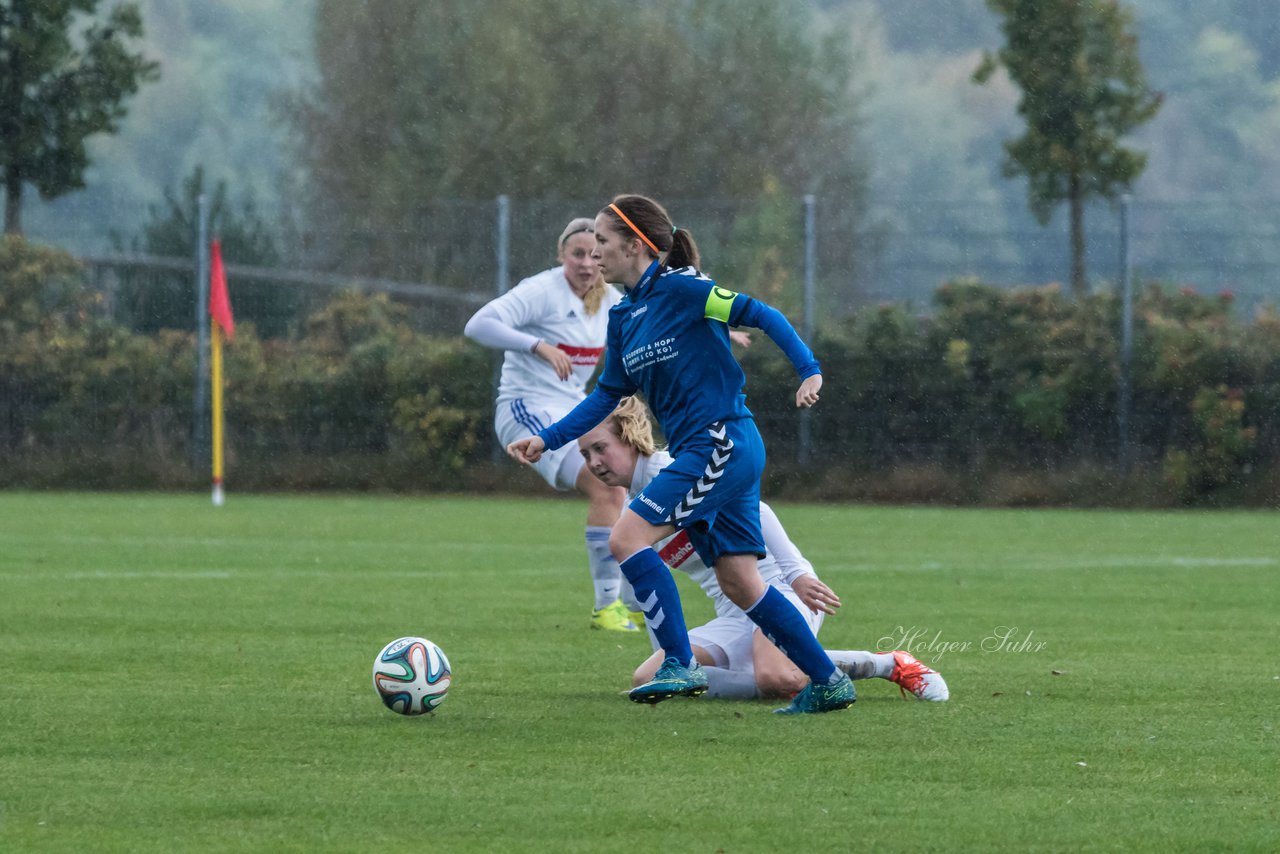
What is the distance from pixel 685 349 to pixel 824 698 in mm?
1153

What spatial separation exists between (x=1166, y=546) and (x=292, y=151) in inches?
1991

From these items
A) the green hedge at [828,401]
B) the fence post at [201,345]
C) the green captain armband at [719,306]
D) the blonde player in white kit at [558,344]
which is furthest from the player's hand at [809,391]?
the fence post at [201,345]

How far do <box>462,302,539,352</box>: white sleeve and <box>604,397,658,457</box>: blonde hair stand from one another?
2.42 metres

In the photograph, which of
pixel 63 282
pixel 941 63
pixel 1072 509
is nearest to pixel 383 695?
pixel 1072 509

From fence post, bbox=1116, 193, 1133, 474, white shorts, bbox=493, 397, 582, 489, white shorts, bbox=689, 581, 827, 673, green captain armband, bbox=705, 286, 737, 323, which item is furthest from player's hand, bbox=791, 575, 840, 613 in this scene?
fence post, bbox=1116, 193, 1133, 474

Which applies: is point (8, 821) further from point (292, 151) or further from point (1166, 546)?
point (292, 151)

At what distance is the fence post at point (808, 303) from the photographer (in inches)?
803

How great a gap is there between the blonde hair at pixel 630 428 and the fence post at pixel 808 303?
12703 millimetres

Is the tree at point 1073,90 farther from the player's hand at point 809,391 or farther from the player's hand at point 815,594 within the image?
the player's hand at point 809,391

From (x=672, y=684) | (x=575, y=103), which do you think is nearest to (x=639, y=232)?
(x=672, y=684)

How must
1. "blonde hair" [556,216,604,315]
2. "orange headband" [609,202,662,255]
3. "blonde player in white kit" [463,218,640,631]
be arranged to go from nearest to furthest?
"orange headband" [609,202,662,255]
"blonde player in white kit" [463,218,640,631]
"blonde hair" [556,216,604,315]

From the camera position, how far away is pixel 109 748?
5.57m

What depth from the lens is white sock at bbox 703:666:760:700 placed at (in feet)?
22.7

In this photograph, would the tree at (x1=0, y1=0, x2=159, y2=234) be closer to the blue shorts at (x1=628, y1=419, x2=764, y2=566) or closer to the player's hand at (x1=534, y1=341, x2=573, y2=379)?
the player's hand at (x1=534, y1=341, x2=573, y2=379)
